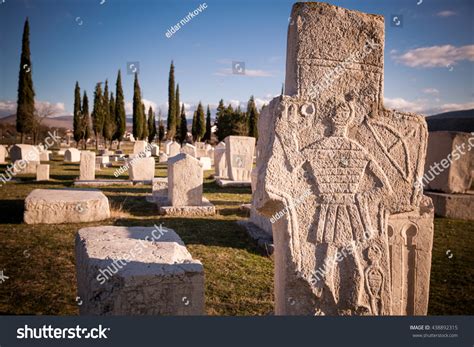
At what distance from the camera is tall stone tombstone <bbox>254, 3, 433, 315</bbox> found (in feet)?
7.79

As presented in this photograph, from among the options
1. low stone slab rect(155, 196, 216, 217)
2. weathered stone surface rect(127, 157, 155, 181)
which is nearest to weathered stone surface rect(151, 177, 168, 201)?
low stone slab rect(155, 196, 216, 217)

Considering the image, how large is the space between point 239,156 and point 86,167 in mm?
5793

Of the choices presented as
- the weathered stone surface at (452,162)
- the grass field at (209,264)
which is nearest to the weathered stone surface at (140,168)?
the grass field at (209,264)

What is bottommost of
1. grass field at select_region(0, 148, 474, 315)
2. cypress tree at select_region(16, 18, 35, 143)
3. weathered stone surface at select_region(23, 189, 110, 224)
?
grass field at select_region(0, 148, 474, 315)

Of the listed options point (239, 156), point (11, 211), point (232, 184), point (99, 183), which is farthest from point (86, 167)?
point (239, 156)

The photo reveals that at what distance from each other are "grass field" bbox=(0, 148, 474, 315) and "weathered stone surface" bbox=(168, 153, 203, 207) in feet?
2.12

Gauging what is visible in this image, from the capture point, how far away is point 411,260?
3135 millimetres

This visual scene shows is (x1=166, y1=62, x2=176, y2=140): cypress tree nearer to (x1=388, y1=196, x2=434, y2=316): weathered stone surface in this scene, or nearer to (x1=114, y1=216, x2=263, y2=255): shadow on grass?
(x1=114, y1=216, x2=263, y2=255): shadow on grass

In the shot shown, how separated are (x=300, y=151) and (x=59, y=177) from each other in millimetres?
13909

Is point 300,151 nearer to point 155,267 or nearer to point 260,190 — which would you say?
point 260,190

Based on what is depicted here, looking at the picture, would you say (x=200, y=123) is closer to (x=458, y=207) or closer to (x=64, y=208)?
(x=64, y=208)

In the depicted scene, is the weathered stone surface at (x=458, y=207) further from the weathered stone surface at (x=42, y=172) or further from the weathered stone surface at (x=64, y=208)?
the weathered stone surface at (x=42, y=172)

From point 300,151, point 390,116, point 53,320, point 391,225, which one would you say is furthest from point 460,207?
point 53,320

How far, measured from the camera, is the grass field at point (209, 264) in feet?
12.1
